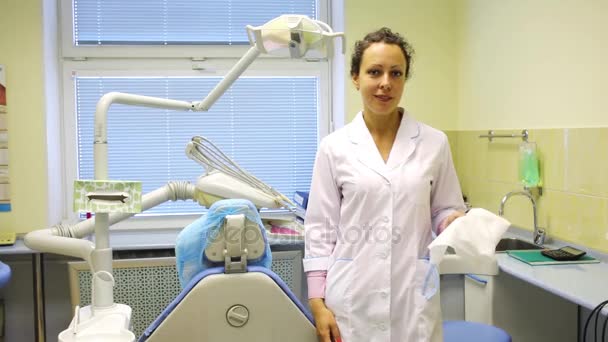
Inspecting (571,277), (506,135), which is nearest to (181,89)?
(506,135)

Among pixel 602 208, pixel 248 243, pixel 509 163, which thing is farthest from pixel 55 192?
pixel 602 208

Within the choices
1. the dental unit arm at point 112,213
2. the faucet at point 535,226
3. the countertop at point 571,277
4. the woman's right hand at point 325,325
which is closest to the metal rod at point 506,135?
the faucet at point 535,226

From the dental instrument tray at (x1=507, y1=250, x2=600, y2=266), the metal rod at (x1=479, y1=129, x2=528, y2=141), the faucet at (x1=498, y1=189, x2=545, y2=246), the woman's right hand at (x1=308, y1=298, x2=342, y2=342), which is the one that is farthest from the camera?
the metal rod at (x1=479, y1=129, x2=528, y2=141)

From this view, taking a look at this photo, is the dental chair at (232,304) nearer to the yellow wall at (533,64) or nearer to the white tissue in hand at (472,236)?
the white tissue in hand at (472,236)

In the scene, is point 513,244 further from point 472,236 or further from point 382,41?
point 382,41

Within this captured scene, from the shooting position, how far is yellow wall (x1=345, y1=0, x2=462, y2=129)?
3176 mm

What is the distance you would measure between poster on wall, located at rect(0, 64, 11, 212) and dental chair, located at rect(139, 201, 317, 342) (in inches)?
76.0

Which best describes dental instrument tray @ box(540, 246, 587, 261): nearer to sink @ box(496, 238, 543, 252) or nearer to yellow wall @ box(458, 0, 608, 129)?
sink @ box(496, 238, 543, 252)

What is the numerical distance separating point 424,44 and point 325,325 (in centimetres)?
227

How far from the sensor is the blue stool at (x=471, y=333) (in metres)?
1.84

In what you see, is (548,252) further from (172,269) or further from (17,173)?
(17,173)

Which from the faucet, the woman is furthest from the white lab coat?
the faucet

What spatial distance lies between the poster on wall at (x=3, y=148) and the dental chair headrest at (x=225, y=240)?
6.18ft

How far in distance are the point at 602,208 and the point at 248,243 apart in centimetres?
144
